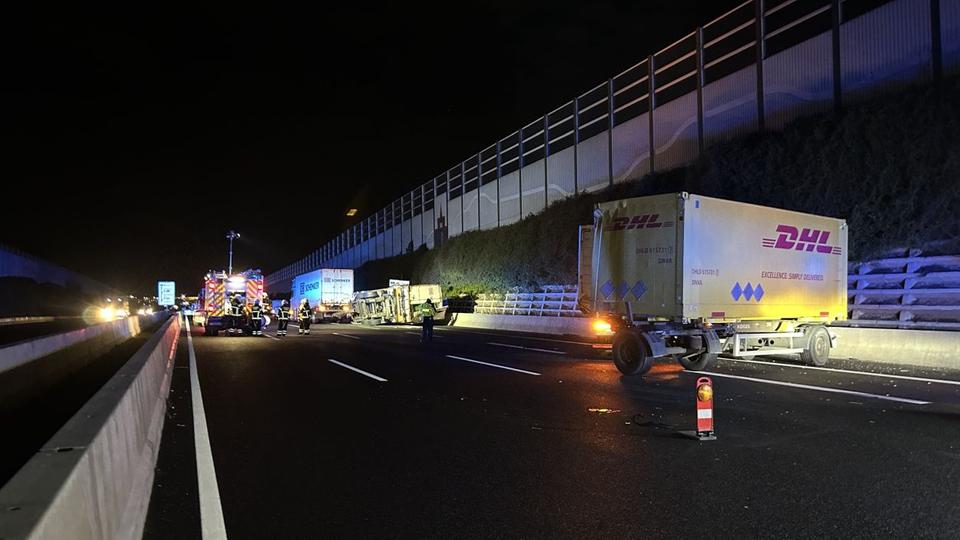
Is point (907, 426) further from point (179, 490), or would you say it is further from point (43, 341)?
point (43, 341)

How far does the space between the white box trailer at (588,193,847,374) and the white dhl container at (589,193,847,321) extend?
0.02 metres

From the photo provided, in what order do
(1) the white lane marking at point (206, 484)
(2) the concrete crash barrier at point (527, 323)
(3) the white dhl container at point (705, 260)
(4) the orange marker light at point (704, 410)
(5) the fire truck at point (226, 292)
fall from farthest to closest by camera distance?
1. (5) the fire truck at point (226, 292)
2. (2) the concrete crash barrier at point (527, 323)
3. (3) the white dhl container at point (705, 260)
4. (4) the orange marker light at point (704, 410)
5. (1) the white lane marking at point (206, 484)

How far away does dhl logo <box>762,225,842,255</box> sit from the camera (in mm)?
13727

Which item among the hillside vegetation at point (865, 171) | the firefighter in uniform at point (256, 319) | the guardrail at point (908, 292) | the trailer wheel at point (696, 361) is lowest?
the trailer wheel at point (696, 361)

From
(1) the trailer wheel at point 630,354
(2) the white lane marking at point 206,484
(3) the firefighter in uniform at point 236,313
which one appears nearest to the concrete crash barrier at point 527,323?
(1) the trailer wheel at point 630,354

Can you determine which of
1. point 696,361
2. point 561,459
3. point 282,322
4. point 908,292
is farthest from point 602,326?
point 282,322

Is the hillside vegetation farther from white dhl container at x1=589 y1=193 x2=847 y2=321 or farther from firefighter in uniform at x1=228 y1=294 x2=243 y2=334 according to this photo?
firefighter in uniform at x1=228 y1=294 x2=243 y2=334

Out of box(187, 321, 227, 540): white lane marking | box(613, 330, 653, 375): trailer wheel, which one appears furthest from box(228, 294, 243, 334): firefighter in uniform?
box(613, 330, 653, 375): trailer wheel

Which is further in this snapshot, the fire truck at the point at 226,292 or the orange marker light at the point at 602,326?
the fire truck at the point at 226,292

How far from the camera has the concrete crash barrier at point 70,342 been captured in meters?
15.2

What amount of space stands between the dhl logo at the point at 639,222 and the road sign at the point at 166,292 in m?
65.1

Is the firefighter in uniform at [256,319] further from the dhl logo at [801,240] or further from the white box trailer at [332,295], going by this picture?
the dhl logo at [801,240]

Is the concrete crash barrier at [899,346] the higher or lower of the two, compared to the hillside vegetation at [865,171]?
lower

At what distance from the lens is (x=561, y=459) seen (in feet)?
21.4
